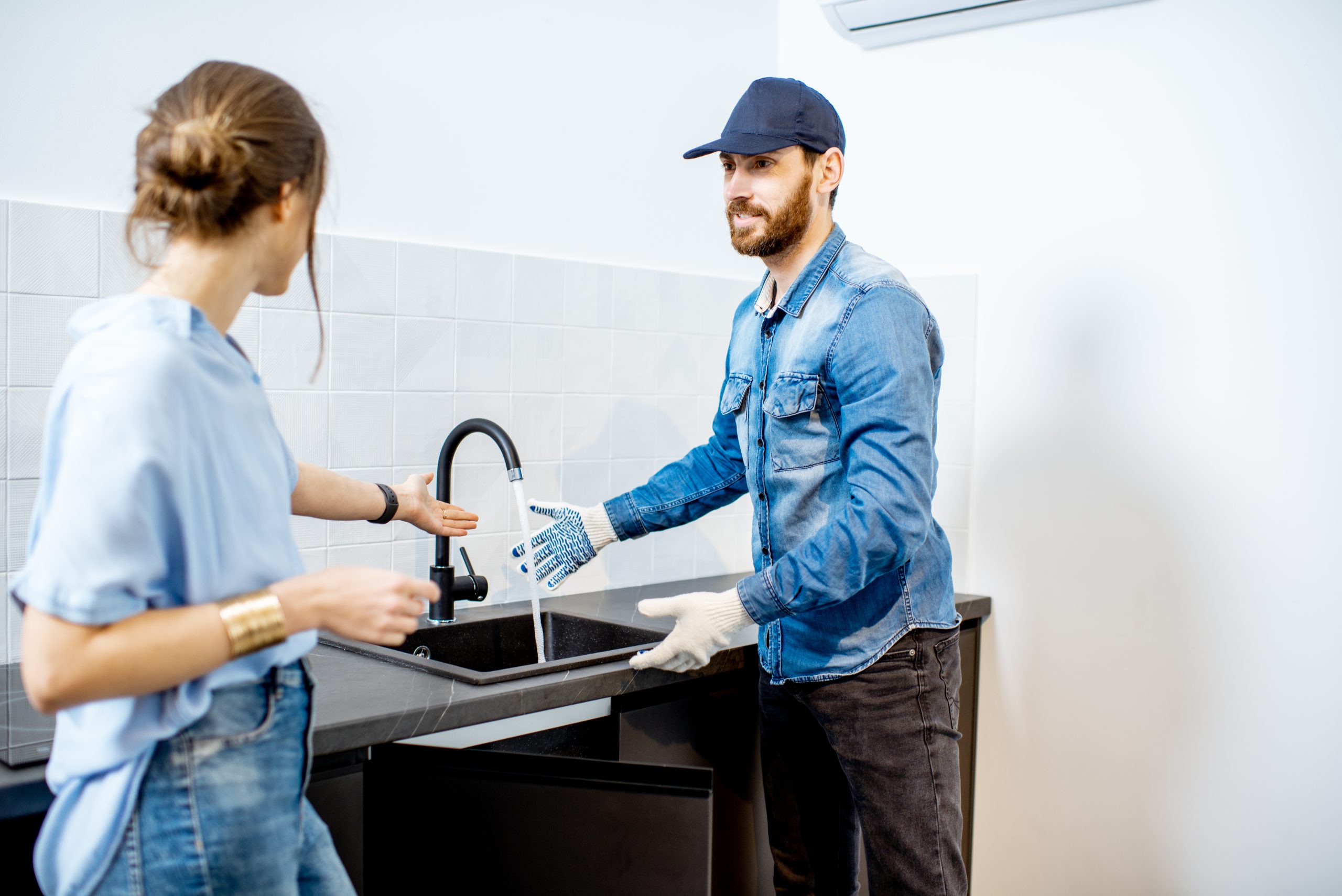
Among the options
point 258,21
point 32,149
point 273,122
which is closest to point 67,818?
point 273,122

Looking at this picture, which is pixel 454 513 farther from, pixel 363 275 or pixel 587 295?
pixel 587 295

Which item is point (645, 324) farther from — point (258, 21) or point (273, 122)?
point (273, 122)

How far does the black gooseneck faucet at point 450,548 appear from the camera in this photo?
5.49 ft

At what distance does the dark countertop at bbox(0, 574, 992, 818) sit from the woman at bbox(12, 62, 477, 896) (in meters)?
0.25

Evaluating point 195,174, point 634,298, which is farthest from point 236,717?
point 634,298

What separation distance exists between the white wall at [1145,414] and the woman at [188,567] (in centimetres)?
156

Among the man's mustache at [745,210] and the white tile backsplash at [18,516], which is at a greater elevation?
the man's mustache at [745,210]

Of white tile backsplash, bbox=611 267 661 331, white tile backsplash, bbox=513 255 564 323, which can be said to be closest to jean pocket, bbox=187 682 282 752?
white tile backsplash, bbox=513 255 564 323

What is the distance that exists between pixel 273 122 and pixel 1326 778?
1.91 m

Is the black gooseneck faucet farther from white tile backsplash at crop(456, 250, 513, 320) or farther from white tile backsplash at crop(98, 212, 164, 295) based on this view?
white tile backsplash at crop(98, 212, 164, 295)

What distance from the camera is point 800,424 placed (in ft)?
4.55

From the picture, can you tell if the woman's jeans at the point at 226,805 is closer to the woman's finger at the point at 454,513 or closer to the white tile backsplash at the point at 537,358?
the woman's finger at the point at 454,513

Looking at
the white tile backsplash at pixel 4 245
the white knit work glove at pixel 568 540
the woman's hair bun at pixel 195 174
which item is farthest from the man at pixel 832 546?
the white tile backsplash at pixel 4 245

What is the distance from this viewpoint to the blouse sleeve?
2.14 ft
